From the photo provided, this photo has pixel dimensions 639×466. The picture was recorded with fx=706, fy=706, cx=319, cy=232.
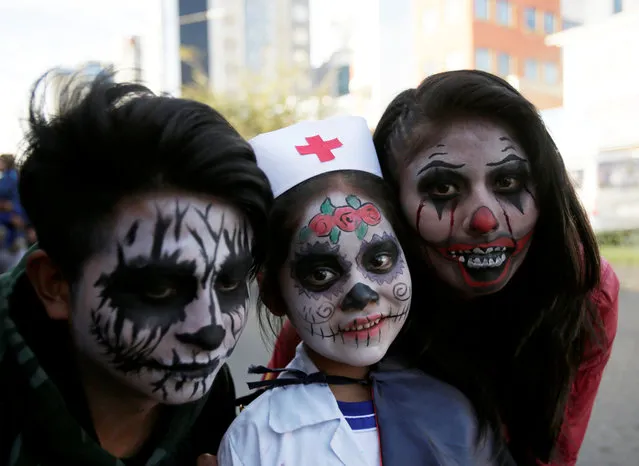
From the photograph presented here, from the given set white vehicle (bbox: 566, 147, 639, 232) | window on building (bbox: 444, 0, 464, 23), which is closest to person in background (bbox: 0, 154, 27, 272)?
white vehicle (bbox: 566, 147, 639, 232)

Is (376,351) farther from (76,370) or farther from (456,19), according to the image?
(456,19)

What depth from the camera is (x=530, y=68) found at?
29.6 meters

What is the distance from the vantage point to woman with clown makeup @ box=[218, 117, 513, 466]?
5.64 feet

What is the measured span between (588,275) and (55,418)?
1470mm

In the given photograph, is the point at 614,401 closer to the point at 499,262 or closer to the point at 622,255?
the point at 499,262

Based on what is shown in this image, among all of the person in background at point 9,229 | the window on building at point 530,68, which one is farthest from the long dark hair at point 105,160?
the window on building at point 530,68

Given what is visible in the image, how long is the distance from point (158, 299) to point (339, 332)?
1.54ft

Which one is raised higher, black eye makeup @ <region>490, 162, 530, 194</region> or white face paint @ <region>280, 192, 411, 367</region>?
black eye makeup @ <region>490, 162, 530, 194</region>

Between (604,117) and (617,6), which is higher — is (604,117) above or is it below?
below

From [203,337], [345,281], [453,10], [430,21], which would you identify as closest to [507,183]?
[345,281]

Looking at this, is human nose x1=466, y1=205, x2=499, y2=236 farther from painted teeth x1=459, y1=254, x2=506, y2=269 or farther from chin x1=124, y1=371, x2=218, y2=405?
chin x1=124, y1=371, x2=218, y2=405

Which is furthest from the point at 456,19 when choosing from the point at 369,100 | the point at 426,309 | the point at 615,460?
the point at 426,309

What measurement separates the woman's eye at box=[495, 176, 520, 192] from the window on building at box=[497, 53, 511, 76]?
2805 centimetres

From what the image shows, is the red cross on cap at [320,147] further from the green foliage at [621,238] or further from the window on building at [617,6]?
the window on building at [617,6]
